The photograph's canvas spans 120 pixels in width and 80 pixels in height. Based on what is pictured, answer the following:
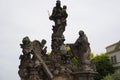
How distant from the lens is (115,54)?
57.8m

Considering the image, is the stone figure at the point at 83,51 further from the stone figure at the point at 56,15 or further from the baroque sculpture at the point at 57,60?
the stone figure at the point at 56,15

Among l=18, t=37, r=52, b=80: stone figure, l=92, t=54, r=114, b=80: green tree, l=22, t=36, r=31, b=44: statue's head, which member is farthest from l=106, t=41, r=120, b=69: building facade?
l=22, t=36, r=31, b=44: statue's head

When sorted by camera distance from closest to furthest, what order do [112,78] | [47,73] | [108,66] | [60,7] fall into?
1. [47,73]
2. [60,7]
3. [112,78]
4. [108,66]

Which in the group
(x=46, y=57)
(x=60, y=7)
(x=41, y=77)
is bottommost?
(x=41, y=77)

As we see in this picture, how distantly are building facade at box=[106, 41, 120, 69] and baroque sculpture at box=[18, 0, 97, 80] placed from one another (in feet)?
134

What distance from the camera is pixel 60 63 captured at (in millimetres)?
15391

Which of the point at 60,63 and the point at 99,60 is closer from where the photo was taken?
the point at 60,63

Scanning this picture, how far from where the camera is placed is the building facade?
5669 centimetres

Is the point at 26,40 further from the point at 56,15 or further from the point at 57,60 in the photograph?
the point at 56,15

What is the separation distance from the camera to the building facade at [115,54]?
56.7m

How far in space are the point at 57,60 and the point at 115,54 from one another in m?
43.5

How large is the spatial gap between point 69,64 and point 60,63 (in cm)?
46

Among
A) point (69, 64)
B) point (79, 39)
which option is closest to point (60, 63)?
point (69, 64)

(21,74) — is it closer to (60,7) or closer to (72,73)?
(72,73)
